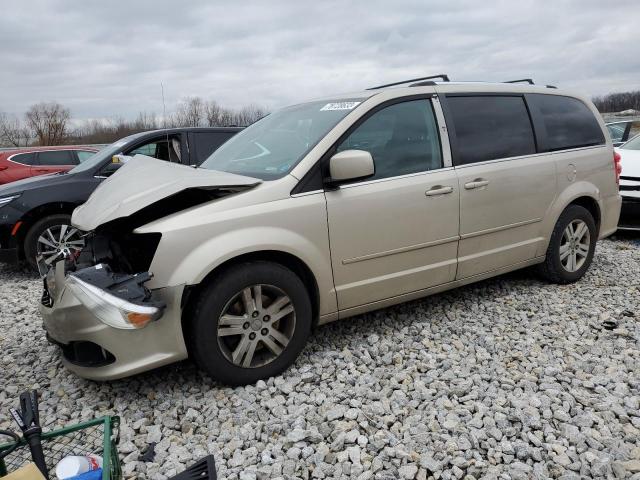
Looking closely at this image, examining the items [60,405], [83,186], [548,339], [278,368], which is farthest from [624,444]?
[83,186]

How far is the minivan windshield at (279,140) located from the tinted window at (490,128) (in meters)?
0.89

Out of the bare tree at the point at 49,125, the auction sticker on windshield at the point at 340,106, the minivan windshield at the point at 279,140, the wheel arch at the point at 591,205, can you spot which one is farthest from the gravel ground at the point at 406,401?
the bare tree at the point at 49,125

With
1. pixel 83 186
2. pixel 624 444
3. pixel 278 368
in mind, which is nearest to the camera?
pixel 624 444

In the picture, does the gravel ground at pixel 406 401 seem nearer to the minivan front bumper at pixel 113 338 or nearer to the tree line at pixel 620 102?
the minivan front bumper at pixel 113 338

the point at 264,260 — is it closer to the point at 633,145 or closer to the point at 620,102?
the point at 633,145

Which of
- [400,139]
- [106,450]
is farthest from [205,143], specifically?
[106,450]

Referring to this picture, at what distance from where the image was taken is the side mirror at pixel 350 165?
3086mm

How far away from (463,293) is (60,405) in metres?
3.28

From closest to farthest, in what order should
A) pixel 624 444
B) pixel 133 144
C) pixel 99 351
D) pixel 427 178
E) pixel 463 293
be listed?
pixel 624 444 → pixel 99 351 → pixel 427 178 → pixel 463 293 → pixel 133 144

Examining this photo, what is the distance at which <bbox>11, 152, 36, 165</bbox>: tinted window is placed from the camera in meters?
10.7

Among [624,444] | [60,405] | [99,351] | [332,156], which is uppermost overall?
[332,156]

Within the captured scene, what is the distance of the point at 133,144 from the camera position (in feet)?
21.5

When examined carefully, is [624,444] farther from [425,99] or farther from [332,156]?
[425,99]

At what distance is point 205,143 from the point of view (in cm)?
691
